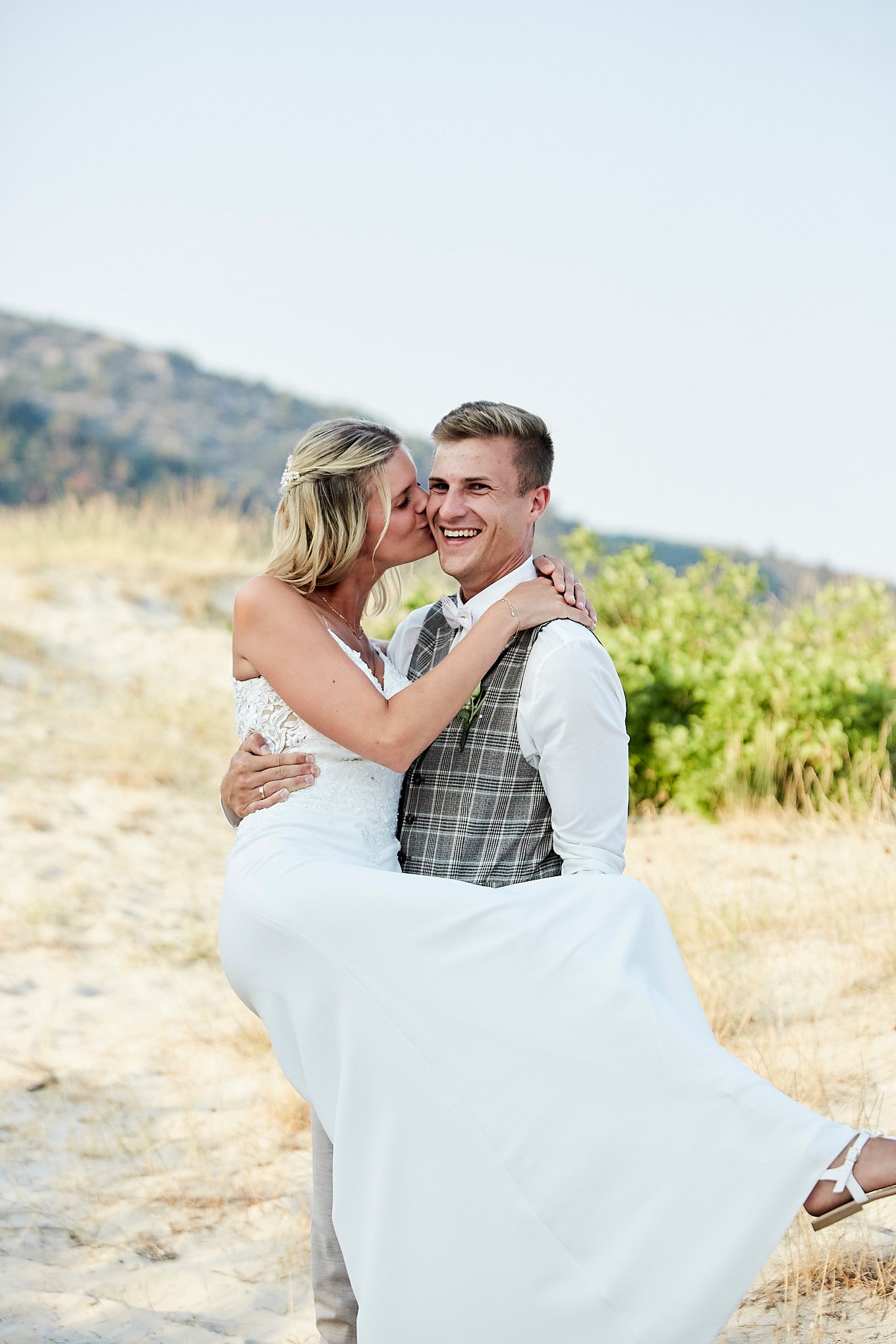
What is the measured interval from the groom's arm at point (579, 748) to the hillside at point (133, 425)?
24620 millimetres

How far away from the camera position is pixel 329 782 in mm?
2906

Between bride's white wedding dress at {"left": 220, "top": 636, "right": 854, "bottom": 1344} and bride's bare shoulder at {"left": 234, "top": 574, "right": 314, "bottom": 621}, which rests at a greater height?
bride's bare shoulder at {"left": 234, "top": 574, "right": 314, "bottom": 621}

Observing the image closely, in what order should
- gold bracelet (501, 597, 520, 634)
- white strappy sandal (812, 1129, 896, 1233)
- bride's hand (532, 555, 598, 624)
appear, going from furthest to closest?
1. bride's hand (532, 555, 598, 624)
2. gold bracelet (501, 597, 520, 634)
3. white strappy sandal (812, 1129, 896, 1233)

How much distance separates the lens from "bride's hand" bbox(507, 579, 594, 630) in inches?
111

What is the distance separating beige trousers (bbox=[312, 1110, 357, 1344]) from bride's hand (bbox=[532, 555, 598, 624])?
4.73 feet

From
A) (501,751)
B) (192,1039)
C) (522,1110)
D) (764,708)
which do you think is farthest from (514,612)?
(764,708)

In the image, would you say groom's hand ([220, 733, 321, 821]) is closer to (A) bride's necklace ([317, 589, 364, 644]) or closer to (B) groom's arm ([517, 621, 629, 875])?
(A) bride's necklace ([317, 589, 364, 644])

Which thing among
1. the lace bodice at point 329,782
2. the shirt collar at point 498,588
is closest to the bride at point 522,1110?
the lace bodice at point 329,782

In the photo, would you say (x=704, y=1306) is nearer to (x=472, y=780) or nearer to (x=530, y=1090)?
(x=530, y=1090)

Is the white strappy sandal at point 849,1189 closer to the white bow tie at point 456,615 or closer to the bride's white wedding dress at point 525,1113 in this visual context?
the bride's white wedding dress at point 525,1113

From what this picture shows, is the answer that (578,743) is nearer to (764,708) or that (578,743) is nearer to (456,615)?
(456,615)

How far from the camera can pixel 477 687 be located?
283 centimetres

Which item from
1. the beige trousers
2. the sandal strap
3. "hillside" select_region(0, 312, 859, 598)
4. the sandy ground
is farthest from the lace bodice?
"hillside" select_region(0, 312, 859, 598)

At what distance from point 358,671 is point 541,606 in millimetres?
477
